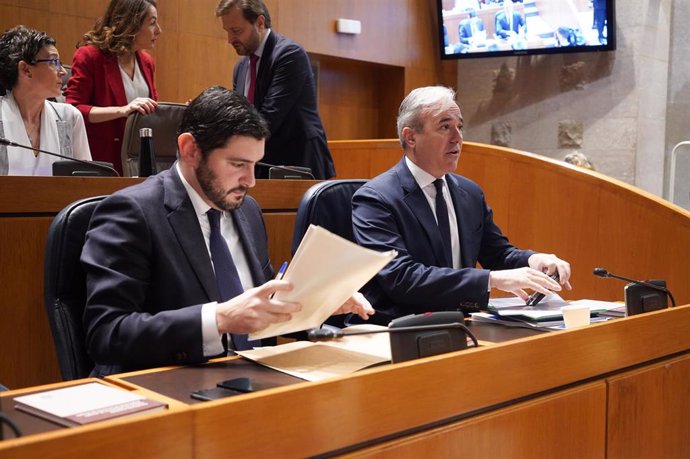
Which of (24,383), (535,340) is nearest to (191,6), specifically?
(24,383)

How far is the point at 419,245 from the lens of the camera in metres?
2.75

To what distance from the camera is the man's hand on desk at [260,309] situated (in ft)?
5.42

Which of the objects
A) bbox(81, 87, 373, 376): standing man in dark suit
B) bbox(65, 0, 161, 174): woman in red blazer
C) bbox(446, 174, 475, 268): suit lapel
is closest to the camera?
bbox(81, 87, 373, 376): standing man in dark suit

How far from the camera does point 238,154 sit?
206 centimetres

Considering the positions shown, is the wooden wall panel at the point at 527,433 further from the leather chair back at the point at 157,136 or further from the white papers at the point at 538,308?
the leather chair back at the point at 157,136

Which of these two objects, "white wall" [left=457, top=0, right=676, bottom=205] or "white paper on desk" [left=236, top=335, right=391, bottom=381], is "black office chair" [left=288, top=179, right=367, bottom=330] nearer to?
"white paper on desk" [left=236, top=335, right=391, bottom=381]

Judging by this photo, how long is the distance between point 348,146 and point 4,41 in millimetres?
2785

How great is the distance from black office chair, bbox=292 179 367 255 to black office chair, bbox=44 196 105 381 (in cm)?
84

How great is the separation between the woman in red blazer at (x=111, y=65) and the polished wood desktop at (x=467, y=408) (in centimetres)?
258

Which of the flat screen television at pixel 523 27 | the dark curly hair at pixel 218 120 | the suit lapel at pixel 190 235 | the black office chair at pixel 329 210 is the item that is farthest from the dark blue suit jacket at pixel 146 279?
the flat screen television at pixel 523 27

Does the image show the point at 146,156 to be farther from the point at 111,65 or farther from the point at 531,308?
the point at 531,308

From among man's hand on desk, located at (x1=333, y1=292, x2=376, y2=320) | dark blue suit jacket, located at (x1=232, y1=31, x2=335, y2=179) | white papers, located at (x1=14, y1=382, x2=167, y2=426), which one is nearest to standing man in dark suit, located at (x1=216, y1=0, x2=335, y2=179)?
dark blue suit jacket, located at (x1=232, y1=31, x2=335, y2=179)

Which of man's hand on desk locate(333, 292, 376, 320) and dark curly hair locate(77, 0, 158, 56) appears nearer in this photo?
man's hand on desk locate(333, 292, 376, 320)

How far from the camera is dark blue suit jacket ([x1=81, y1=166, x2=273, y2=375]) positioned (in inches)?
70.0
